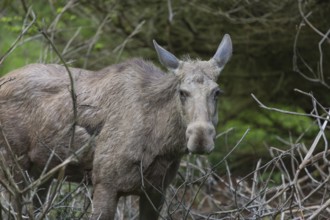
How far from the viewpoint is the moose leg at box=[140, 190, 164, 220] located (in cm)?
729

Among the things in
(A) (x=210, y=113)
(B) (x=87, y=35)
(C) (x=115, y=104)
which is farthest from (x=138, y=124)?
(B) (x=87, y=35)

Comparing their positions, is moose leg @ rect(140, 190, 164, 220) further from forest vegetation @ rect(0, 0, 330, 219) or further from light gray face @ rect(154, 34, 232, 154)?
forest vegetation @ rect(0, 0, 330, 219)

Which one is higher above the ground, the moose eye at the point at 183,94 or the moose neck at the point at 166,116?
the moose eye at the point at 183,94

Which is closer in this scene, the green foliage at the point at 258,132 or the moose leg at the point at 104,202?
the moose leg at the point at 104,202

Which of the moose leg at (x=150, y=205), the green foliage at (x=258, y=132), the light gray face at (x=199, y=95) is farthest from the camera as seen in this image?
the green foliage at (x=258, y=132)

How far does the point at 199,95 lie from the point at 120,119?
0.96 m

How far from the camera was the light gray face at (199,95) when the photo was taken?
627 cm

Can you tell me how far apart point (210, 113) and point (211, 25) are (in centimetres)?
532

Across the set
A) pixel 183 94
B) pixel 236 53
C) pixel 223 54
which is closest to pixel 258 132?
pixel 236 53

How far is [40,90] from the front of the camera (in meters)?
7.73

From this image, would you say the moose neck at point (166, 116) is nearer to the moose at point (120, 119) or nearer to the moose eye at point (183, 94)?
the moose at point (120, 119)

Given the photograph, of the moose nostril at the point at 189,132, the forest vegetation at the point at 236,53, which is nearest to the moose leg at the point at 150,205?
the moose nostril at the point at 189,132

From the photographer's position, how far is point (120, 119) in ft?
23.6

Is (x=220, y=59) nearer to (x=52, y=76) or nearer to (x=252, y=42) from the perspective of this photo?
(x=52, y=76)
